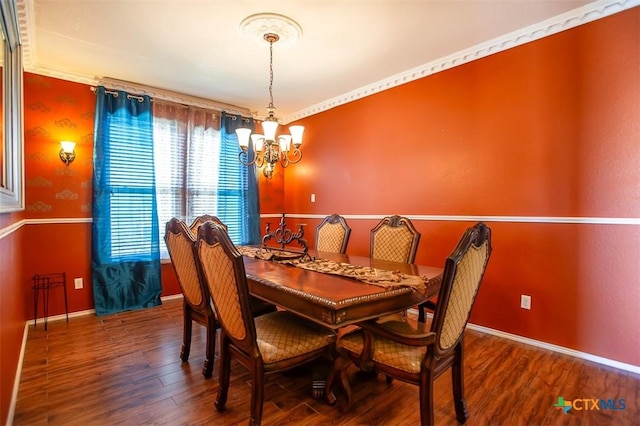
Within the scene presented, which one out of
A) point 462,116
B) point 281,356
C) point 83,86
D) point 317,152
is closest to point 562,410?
point 281,356

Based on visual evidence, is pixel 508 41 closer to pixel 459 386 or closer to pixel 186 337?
pixel 459 386

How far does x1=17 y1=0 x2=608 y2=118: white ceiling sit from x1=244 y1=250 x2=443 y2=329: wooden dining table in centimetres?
185

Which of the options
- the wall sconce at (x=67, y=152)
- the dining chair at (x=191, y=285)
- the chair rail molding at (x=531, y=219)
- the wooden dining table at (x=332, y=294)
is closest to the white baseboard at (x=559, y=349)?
the chair rail molding at (x=531, y=219)

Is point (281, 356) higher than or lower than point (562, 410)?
higher

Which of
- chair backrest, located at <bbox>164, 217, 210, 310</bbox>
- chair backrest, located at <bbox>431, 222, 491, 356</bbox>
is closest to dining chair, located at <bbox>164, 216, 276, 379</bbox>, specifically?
chair backrest, located at <bbox>164, 217, 210, 310</bbox>

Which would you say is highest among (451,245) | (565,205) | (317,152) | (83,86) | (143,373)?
(83,86)

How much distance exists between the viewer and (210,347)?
6.80 ft

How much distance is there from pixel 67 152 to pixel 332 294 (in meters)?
3.26

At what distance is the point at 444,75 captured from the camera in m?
3.07

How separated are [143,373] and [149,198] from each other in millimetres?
2124

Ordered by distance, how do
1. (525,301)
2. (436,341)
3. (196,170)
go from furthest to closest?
1. (196,170)
2. (525,301)
3. (436,341)

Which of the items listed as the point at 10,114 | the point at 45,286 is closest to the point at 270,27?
the point at 10,114

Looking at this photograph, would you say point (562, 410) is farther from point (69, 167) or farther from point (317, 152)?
point (69, 167)

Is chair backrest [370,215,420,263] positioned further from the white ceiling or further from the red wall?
the white ceiling
